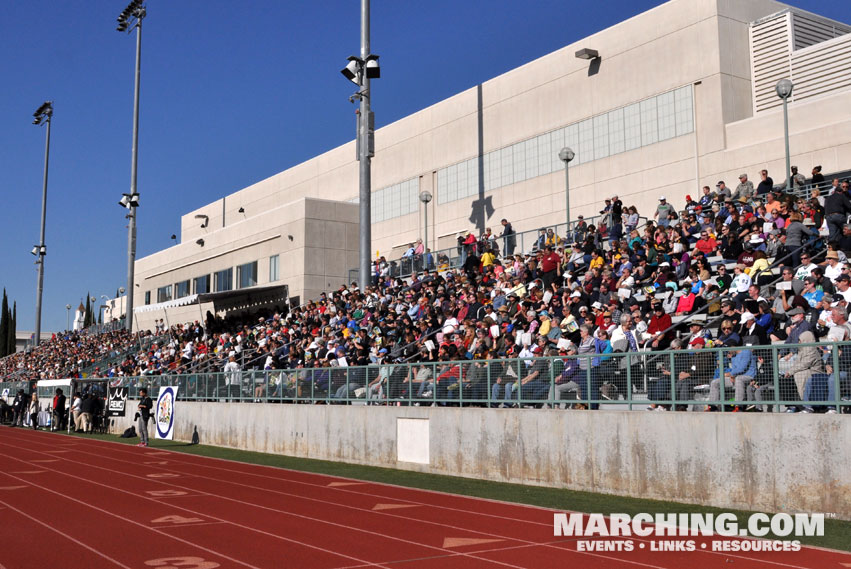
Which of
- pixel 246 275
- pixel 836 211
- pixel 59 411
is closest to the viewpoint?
pixel 836 211

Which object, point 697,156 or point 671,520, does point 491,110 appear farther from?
point 671,520

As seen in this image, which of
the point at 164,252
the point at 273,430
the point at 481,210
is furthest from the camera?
the point at 164,252

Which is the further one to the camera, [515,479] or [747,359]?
[515,479]

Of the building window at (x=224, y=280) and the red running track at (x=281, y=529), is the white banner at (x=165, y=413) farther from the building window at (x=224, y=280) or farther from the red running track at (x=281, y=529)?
the building window at (x=224, y=280)

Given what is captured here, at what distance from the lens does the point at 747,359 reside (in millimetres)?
11633

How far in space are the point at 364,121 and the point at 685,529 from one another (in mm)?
22602

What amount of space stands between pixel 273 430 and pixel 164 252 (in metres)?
37.9

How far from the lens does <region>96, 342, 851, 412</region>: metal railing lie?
10.9 m

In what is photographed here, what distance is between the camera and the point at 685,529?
403 inches

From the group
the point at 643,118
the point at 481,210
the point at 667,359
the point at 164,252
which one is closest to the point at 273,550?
the point at 667,359

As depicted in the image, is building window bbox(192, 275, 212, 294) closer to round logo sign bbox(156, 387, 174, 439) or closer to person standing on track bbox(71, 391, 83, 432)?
person standing on track bbox(71, 391, 83, 432)

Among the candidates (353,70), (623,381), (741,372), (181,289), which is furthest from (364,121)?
(181,289)

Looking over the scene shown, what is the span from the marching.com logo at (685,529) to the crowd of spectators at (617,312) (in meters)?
1.71

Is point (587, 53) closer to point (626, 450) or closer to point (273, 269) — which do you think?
point (273, 269)
